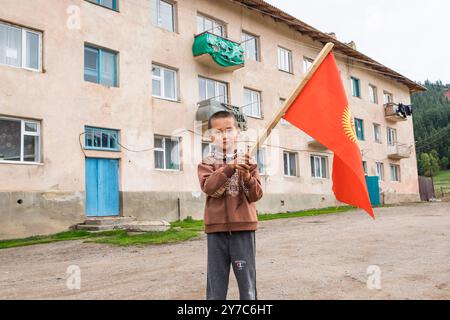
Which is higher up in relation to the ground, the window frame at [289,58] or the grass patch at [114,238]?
the window frame at [289,58]

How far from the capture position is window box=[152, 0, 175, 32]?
55.0 ft

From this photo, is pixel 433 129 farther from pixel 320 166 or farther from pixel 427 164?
pixel 320 166

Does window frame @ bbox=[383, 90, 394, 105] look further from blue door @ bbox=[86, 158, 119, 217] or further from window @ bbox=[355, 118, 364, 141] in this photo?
blue door @ bbox=[86, 158, 119, 217]

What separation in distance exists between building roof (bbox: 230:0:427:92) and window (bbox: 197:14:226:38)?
4.74ft

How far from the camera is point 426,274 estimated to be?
17.9 feet

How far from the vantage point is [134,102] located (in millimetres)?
15250

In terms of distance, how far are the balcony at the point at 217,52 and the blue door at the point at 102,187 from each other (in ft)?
19.5

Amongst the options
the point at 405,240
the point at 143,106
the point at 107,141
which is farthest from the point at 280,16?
the point at 405,240

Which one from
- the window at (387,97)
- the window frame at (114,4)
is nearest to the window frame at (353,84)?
the window at (387,97)

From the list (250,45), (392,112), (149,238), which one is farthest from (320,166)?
(149,238)

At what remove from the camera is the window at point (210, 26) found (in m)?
18.6

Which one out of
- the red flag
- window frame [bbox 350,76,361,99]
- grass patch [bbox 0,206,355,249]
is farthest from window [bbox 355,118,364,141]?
the red flag

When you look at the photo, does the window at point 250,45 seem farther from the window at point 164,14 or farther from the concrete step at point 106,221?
the concrete step at point 106,221

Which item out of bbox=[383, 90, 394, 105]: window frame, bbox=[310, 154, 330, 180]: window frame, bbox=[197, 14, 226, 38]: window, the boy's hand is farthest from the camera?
bbox=[383, 90, 394, 105]: window frame
